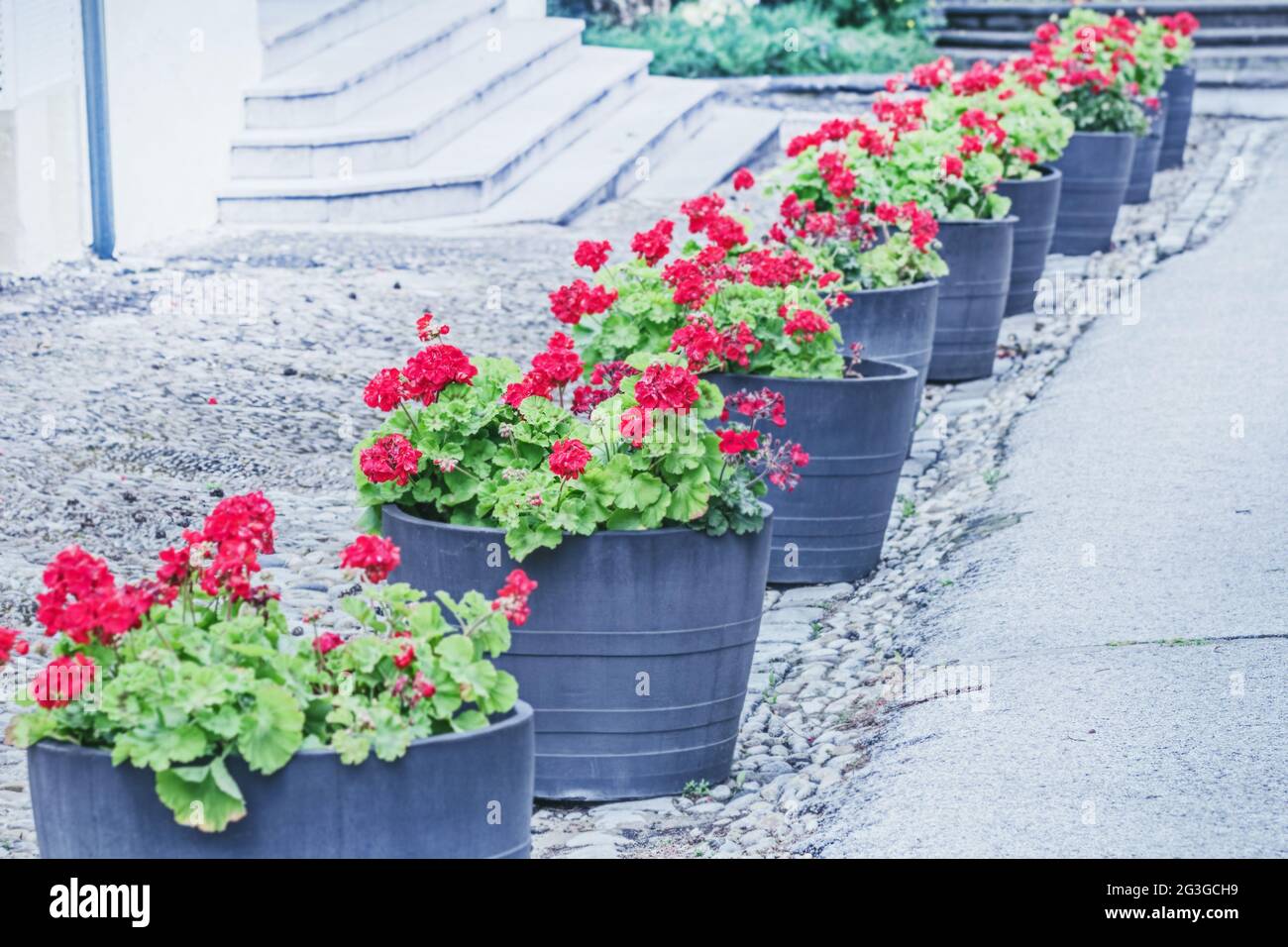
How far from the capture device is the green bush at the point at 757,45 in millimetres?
17469

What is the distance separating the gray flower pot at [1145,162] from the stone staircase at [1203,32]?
18.8ft

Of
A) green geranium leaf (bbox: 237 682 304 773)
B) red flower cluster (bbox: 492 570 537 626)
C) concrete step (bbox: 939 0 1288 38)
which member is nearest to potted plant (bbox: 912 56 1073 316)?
red flower cluster (bbox: 492 570 537 626)

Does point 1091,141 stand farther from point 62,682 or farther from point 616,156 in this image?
point 62,682

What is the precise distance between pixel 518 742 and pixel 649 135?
1075 centimetres

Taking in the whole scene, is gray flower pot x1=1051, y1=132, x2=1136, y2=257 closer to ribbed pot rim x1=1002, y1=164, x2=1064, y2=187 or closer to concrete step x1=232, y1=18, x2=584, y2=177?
ribbed pot rim x1=1002, y1=164, x2=1064, y2=187

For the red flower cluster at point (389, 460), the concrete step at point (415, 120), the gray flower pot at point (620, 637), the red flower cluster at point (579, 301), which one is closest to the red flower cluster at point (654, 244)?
the red flower cluster at point (579, 301)

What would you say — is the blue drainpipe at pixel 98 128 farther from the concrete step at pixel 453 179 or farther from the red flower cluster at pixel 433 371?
the red flower cluster at pixel 433 371

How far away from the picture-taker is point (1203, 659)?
457 cm

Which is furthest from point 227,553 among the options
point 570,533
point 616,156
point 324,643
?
point 616,156
